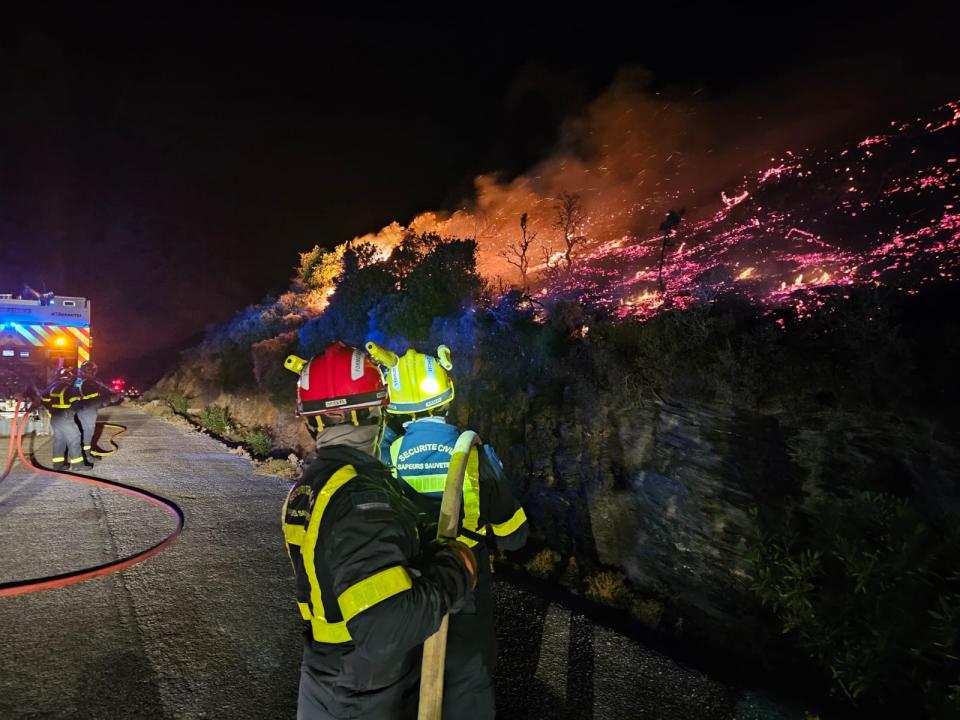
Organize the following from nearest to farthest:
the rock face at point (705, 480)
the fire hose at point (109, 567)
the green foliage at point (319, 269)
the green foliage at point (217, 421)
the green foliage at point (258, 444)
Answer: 1. the fire hose at point (109, 567)
2. the rock face at point (705, 480)
3. the green foliage at point (258, 444)
4. the green foliage at point (217, 421)
5. the green foliage at point (319, 269)

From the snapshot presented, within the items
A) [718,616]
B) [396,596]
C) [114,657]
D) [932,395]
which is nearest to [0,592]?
[114,657]

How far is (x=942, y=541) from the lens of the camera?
10.1 ft

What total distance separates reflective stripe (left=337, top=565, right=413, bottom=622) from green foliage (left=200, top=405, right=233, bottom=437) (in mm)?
12464

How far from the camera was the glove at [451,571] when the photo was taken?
1.58 metres

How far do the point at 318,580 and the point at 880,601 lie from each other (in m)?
3.46

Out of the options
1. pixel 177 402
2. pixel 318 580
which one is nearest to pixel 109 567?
pixel 318 580

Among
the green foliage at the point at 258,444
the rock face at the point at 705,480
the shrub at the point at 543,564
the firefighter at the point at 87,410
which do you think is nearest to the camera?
the rock face at the point at 705,480

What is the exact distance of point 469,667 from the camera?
2.06 meters

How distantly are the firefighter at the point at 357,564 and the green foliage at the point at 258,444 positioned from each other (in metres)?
9.00

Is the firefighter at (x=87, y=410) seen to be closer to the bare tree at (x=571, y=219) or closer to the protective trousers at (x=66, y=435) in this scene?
the protective trousers at (x=66, y=435)

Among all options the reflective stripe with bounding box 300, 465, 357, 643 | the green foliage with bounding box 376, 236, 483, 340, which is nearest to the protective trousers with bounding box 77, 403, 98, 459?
the green foliage with bounding box 376, 236, 483, 340

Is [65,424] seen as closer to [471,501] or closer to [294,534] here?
[294,534]

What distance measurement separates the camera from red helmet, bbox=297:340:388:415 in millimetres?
1851

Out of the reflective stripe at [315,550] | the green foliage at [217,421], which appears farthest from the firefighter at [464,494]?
the green foliage at [217,421]
